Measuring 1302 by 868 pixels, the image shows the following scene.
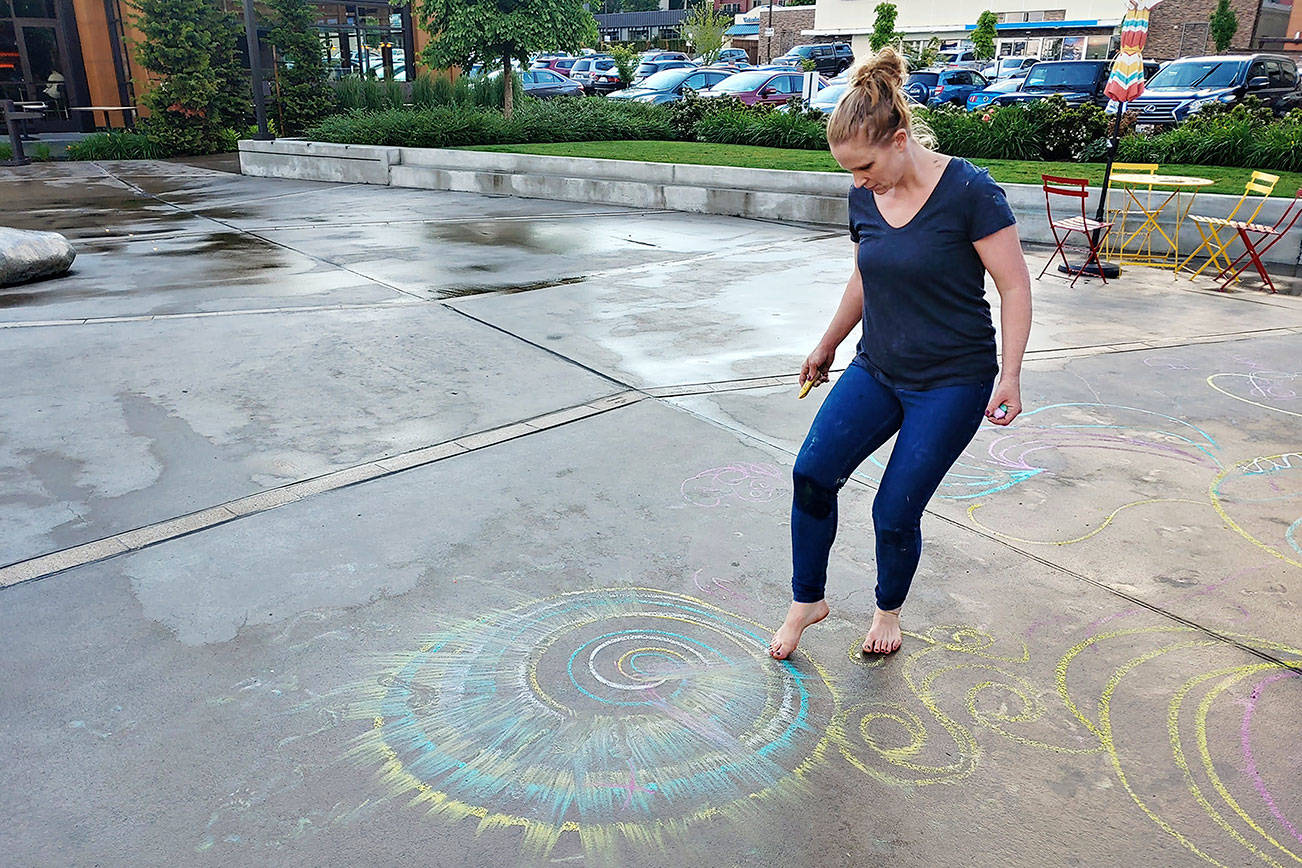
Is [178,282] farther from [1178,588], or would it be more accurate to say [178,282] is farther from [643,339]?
[1178,588]

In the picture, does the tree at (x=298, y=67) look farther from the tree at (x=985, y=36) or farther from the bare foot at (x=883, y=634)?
the tree at (x=985, y=36)

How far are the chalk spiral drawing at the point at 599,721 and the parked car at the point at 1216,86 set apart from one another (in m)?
19.6

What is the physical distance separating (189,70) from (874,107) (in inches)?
918

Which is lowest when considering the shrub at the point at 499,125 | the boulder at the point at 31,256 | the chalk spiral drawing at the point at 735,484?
the chalk spiral drawing at the point at 735,484

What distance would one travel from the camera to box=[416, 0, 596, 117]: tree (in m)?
18.4

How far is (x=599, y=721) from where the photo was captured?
9.68ft

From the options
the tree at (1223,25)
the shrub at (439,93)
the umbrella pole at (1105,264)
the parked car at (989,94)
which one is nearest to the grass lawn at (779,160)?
the umbrella pole at (1105,264)

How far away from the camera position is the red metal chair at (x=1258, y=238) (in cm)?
888

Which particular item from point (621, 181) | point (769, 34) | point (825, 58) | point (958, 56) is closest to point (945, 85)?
point (825, 58)

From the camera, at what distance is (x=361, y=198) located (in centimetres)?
1574

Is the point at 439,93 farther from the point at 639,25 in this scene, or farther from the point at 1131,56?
the point at 639,25

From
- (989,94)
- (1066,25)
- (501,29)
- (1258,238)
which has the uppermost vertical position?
(1066,25)

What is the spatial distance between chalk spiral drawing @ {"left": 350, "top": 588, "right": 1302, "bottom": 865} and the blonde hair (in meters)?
1.76

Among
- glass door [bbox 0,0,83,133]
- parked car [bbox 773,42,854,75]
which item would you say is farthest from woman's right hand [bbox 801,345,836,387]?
parked car [bbox 773,42,854,75]
